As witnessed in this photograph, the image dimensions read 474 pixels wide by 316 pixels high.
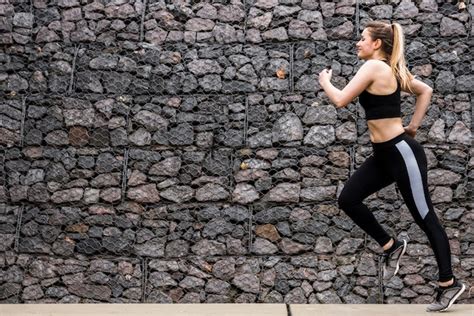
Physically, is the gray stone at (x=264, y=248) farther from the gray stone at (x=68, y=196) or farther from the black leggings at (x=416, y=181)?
the black leggings at (x=416, y=181)

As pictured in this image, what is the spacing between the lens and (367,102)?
11.6ft

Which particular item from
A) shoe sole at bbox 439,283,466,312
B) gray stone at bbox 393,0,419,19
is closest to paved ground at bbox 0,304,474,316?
shoe sole at bbox 439,283,466,312

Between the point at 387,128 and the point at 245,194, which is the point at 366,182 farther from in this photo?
the point at 245,194

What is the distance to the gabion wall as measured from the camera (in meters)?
5.59

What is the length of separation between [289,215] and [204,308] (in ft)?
6.44

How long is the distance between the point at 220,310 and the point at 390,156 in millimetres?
1257

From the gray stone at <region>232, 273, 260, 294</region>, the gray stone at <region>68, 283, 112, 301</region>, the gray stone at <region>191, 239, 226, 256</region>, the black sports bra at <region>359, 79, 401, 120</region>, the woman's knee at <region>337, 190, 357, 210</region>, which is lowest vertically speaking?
the gray stone at <region>68, 283, 112, 301</region>

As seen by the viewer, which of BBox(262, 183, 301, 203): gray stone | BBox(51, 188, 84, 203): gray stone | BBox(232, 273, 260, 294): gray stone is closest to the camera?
BBox(232, 273, 260, 294): gray stone

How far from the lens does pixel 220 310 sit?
147 inches

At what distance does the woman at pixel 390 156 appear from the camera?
136 inches

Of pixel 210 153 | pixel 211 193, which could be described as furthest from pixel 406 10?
pixel 211 193

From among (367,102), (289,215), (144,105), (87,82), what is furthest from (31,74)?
(367,102)

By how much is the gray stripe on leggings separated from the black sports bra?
6.6 inches

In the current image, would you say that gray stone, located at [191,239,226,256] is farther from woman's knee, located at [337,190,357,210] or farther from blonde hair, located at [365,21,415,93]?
blonde hair, located at [365,21,415,93]
